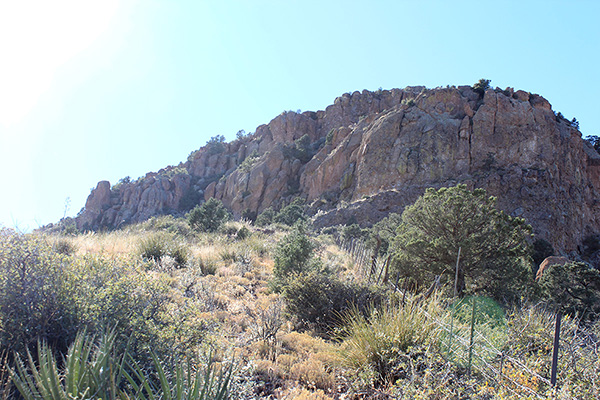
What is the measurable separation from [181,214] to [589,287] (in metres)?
50.5

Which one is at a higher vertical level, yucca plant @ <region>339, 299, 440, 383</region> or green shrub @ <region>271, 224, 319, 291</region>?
green shrub @ <region>271, 224, 319, 291</region>

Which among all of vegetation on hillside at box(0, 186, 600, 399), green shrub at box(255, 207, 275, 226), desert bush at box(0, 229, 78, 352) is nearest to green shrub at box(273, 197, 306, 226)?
green shrub at box(255, 207, 275, 226)

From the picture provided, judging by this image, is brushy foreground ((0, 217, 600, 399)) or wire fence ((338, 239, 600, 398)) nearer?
brushy foreground ((0, 217, 600, 399))

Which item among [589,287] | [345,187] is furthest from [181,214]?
[589,287]

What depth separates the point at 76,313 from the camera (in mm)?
2787

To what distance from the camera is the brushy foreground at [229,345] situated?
2262mm

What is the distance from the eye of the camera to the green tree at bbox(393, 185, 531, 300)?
9.28 meters

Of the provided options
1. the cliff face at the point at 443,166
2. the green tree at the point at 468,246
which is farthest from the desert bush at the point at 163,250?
the cliff face at the point at 443,166

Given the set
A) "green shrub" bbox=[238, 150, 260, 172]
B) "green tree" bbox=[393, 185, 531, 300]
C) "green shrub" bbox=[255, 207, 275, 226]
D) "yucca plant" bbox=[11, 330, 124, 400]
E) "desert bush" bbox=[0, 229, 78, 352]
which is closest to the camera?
"yucca plant" bbox=[11, 330, 124, 400]

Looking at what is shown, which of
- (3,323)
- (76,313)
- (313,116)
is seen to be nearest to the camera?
(3,323)

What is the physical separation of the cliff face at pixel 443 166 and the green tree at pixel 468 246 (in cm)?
2397

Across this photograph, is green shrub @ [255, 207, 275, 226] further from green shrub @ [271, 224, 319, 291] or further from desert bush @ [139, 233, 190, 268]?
green shrub @ [271, 224, 319, 291]

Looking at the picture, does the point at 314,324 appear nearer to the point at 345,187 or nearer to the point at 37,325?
the point at 37,325

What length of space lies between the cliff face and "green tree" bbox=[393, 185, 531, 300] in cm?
2397
